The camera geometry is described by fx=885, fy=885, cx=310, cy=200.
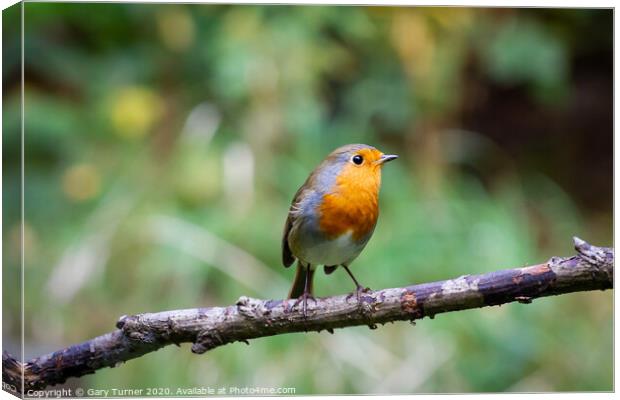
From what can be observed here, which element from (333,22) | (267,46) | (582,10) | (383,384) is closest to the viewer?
(582,10)

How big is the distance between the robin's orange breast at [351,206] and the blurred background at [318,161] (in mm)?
1023

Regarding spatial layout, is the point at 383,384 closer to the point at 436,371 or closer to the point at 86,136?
the point at 436,371

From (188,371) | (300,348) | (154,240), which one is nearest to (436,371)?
(300,348)

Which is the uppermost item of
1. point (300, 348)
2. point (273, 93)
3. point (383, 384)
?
point (273, 93)

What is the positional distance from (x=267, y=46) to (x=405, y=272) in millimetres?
1430

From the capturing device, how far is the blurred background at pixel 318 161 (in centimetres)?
429

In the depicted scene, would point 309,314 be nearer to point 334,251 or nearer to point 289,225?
point 334,251

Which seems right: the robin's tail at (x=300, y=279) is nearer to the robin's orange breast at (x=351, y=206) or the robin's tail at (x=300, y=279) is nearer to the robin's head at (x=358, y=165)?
the robin's orange breast at (x=351, y=206)

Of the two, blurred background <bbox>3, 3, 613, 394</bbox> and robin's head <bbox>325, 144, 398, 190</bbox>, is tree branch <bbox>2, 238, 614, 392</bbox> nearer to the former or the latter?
robin's head <bbox>325, 144, 398, 190</bbox>

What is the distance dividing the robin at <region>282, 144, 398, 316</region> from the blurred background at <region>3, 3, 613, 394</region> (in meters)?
0.91

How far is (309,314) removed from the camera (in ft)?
9.80

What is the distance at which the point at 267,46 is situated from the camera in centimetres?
480

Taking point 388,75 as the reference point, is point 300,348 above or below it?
below

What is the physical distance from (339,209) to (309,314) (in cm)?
47
